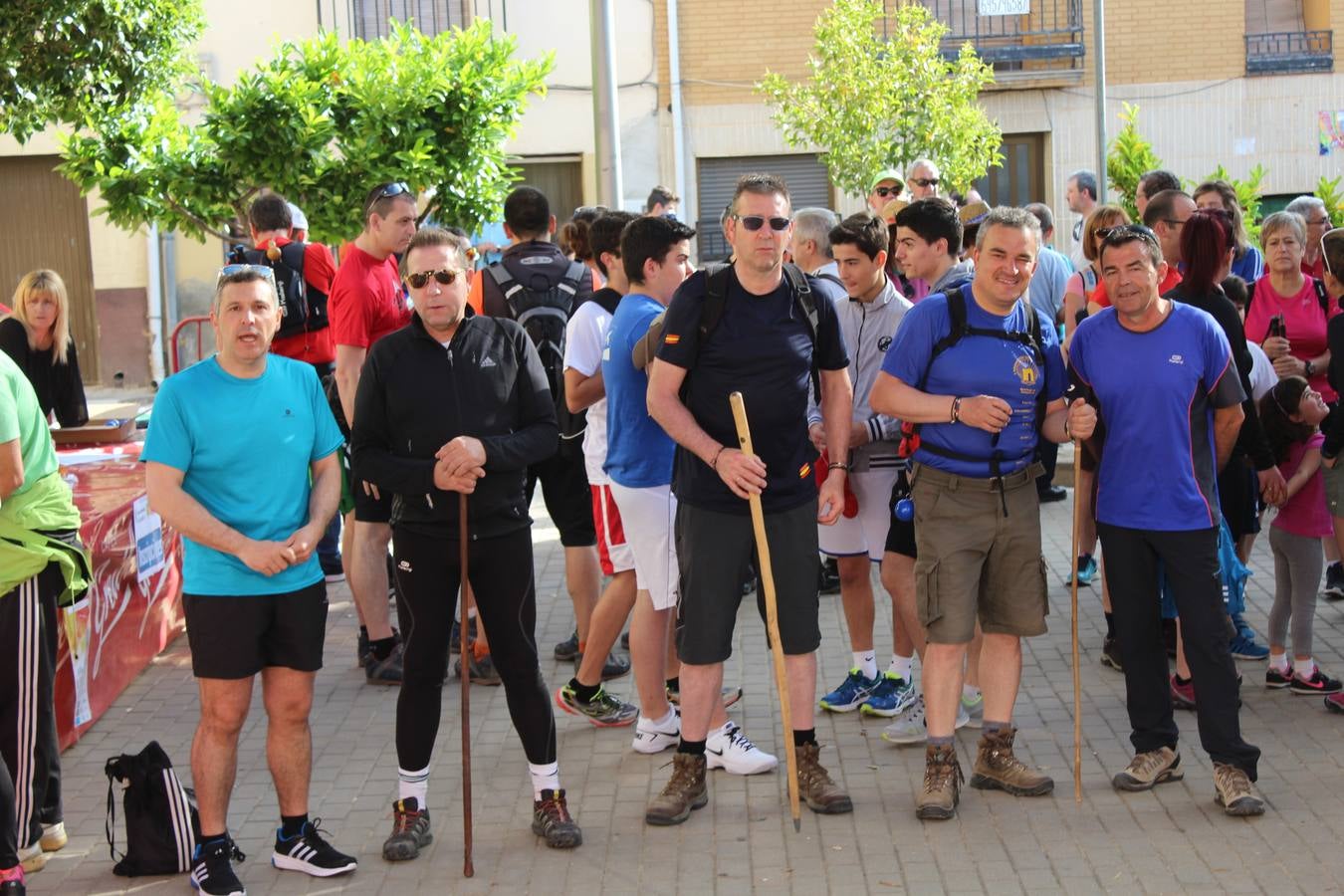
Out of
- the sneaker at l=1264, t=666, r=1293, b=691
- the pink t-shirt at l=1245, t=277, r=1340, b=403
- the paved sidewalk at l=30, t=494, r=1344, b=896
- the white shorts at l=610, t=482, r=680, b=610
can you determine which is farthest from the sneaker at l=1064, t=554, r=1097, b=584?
the white shorts at l=610, t=482, r=680, b=610

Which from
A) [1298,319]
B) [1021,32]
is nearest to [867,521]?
[1298,319]

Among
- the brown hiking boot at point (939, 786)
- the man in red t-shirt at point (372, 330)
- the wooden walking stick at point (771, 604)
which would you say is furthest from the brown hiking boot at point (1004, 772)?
the man in red t-shirt at point (372, 330)

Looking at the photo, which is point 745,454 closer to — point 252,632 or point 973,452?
point 973,452

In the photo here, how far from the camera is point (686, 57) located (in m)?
20.5

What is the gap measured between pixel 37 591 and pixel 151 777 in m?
0.70

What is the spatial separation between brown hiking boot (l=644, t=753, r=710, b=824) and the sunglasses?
1.78 metres

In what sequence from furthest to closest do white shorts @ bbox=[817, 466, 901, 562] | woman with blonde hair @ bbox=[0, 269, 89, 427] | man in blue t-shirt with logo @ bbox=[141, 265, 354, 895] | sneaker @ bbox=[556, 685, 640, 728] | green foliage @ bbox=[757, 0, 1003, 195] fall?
green foliage @ bbox=[757, 0, 1003, 195] → woman with blonde hair @ bbox=[0, 269, 89, 427] → sneaker @ bbox=[556, 685, 640, 728] → white shorts @ bbox=[817, 466, 901, 562] → man in blue t-shirt with logo @ bbox=[141, 265, 354, 895]

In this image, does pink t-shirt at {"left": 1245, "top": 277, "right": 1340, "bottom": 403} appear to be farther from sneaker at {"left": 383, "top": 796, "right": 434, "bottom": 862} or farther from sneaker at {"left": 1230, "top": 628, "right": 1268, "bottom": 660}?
sneaker at {"left": 383, "top": 796, "right": 434, "bottom": 862}

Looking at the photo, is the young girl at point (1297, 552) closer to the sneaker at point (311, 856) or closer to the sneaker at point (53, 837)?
the sneaker at point (311, 856)

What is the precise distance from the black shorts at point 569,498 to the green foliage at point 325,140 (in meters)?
4.67

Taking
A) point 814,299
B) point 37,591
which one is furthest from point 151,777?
point 814,299

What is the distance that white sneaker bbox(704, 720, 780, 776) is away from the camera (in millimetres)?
5723

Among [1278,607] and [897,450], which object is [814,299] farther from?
[1278,607]

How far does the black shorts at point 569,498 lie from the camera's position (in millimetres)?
6828
